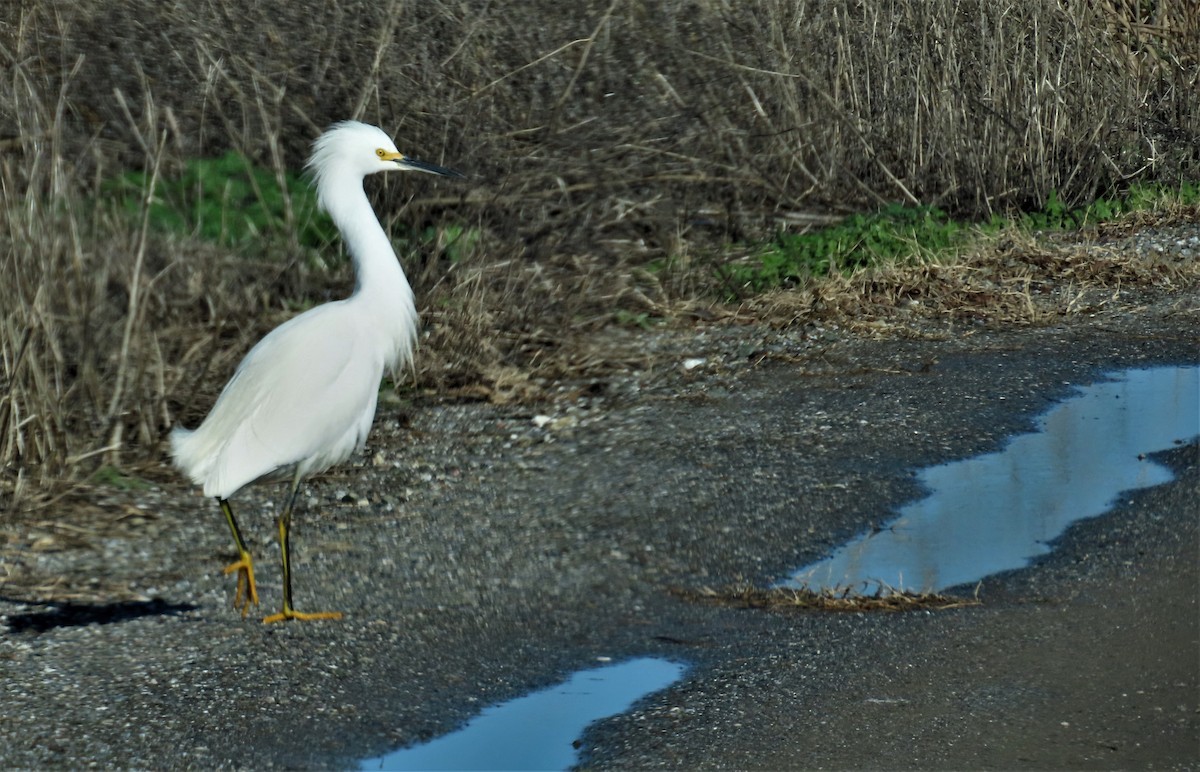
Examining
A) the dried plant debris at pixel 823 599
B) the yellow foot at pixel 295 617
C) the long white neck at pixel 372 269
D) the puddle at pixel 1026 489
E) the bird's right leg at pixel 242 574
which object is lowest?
the puddle at pixel 1026 489

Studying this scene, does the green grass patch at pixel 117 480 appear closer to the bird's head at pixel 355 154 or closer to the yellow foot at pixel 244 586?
the yellow foot at pixel 244 586

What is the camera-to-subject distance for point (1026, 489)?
574 cm

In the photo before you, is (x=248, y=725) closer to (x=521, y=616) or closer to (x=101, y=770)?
(x=101, y=770)

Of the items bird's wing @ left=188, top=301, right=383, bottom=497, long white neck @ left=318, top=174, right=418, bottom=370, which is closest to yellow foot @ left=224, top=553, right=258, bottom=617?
bird's wing @ left=188, top=301, right=383, bottom=497

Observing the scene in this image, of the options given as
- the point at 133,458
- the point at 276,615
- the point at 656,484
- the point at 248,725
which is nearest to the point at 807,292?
the point at 656,484

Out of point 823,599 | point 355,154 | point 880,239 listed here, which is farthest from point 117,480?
point 880,239

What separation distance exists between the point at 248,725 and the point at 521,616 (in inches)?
40.9

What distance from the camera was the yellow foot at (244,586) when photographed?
183 inches

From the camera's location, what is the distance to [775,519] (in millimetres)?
5438

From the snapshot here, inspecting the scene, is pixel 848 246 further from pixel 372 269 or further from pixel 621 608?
pixel 621 608

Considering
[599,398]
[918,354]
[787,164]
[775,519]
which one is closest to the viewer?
[775,519]

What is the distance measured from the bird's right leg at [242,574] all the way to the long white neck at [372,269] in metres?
0.82

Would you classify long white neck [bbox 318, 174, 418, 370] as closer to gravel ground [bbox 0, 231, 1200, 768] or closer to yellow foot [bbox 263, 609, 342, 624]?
gravel ground [bbox 0, 231, 1200, 768]

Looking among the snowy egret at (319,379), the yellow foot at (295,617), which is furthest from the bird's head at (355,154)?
the yellow foot at (295,617)
